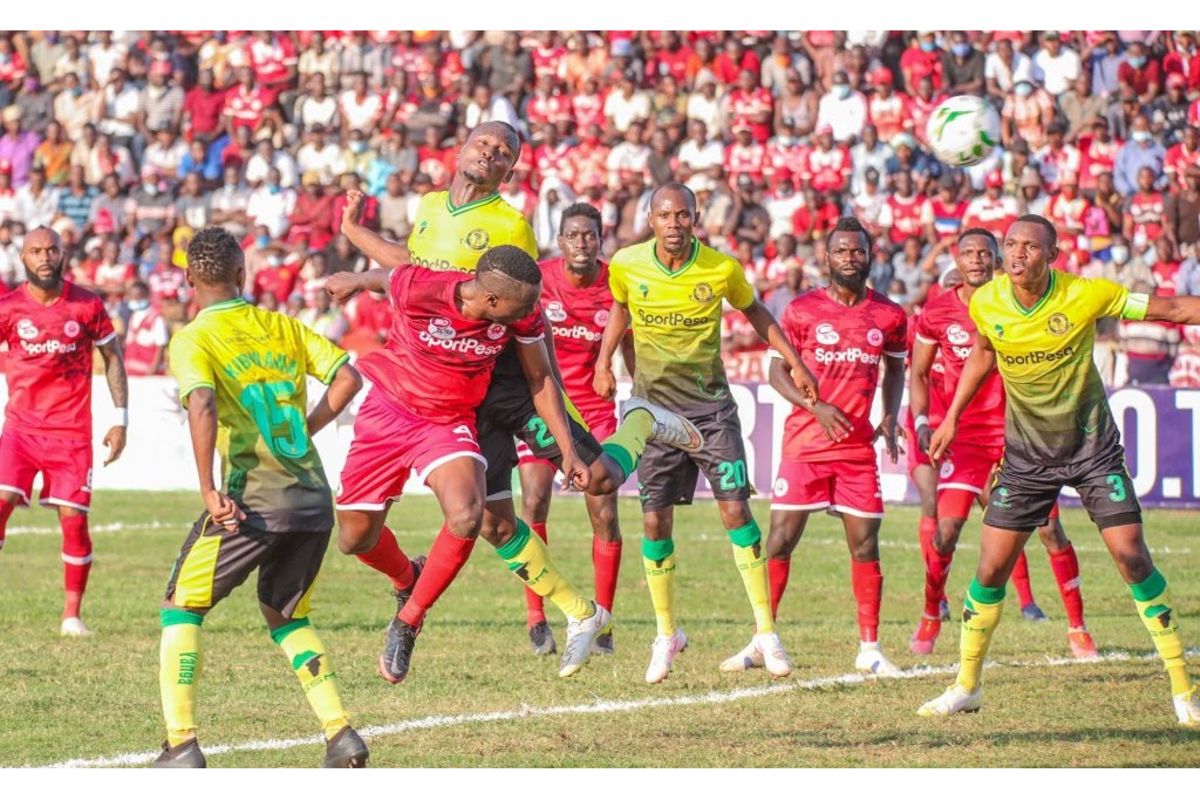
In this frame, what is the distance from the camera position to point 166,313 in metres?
25.5

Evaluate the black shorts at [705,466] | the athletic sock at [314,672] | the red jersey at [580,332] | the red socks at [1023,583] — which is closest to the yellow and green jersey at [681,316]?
the black shorts at [705,466]

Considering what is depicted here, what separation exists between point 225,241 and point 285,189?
2048cm

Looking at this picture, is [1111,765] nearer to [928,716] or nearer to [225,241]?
[928,716]

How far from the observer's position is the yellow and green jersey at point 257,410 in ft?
25.9

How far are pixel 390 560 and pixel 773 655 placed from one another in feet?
7.48

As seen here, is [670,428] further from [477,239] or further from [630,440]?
[477,239]

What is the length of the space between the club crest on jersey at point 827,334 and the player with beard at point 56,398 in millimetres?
4856

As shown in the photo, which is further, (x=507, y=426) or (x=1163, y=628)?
(x=507, y=426)

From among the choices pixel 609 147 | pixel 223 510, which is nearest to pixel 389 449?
pixel 223 510

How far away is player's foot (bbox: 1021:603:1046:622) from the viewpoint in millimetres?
13703

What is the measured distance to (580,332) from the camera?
12.6 meters

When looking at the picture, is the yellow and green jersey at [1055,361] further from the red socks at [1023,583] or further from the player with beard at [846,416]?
the red socks at [1023,583]

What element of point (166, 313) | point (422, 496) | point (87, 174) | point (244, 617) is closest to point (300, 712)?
point (244, 617)

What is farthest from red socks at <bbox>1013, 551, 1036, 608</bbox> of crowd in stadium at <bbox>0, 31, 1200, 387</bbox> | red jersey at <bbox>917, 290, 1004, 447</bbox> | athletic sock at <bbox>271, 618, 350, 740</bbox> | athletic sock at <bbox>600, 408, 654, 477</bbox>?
crowd in stadium at <bbox>0, 31, 1200, 387</bbox>
